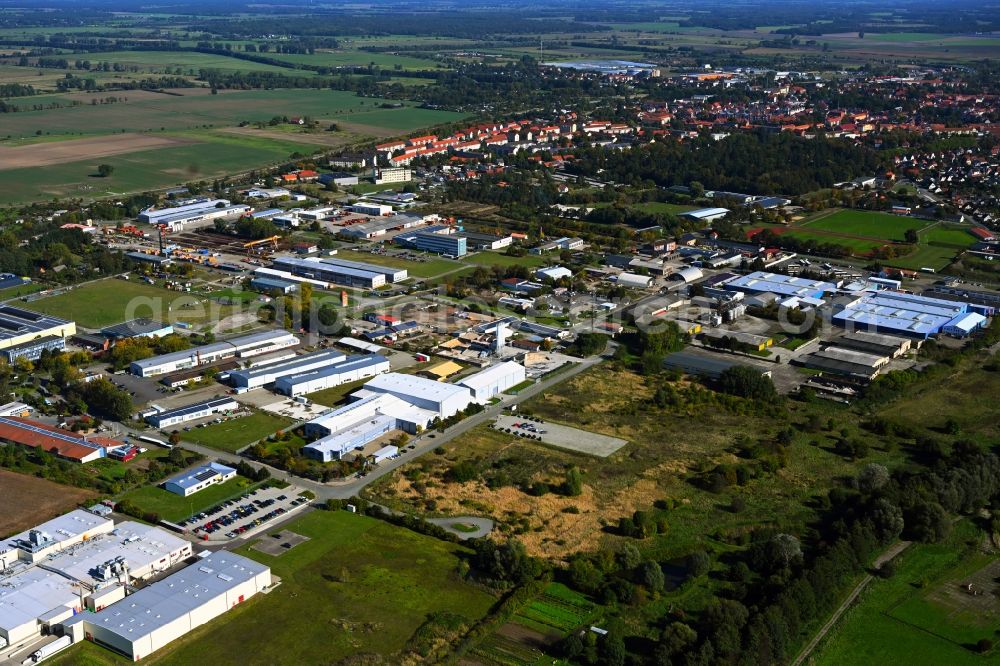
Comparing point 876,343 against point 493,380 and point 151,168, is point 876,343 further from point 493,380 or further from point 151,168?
point 151,168

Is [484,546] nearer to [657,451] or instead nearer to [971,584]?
[657,451]

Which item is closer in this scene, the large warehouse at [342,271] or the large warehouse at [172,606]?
the large warehouse at [172,606]

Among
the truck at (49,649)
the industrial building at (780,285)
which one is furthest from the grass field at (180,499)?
the industrial building at (780,285)

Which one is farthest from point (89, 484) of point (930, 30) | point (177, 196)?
point (930, 30)

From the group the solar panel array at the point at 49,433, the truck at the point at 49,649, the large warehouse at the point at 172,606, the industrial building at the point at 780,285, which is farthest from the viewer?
the industrial building at the point at 780,285

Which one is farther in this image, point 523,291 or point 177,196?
point 177,196

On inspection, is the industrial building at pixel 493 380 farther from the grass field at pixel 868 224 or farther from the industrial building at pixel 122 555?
the grass field at pixel 868 224
